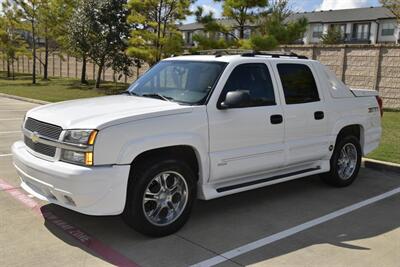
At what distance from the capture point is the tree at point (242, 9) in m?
19.1

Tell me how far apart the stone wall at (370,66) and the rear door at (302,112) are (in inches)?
488

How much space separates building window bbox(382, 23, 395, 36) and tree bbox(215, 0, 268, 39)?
165ft

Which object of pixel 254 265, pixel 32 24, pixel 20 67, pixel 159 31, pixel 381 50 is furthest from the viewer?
pixel 20 67

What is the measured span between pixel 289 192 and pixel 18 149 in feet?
11.8

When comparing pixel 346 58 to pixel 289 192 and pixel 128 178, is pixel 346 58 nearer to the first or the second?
pixel 289 192

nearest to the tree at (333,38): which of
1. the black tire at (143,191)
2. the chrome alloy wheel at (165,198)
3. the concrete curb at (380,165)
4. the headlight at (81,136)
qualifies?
the concrete curb at (380,165)

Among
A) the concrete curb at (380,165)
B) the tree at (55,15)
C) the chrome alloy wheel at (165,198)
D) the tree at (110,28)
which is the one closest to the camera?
the chrome alloy wheel at (165,198)

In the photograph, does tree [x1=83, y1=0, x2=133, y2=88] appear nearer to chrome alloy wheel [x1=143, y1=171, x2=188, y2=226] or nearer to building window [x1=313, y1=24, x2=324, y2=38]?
chrome alloy wheel [x1=143, y1=171, x2=188, y2=226]

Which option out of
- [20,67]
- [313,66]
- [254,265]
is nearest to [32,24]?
[20,67]

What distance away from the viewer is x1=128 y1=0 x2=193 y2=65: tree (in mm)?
21250

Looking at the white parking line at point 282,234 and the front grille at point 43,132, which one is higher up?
the front grille at point 43,132

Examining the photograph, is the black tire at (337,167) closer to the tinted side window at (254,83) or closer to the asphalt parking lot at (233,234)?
the asphalt parking lot at (233,234)

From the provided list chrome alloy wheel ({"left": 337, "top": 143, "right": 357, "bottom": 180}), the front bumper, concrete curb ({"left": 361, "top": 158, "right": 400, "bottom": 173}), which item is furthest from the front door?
concrete curb ({"left": 361, "top": 158, "right": 400, "bottom": 173})

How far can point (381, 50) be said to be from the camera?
17484mm
